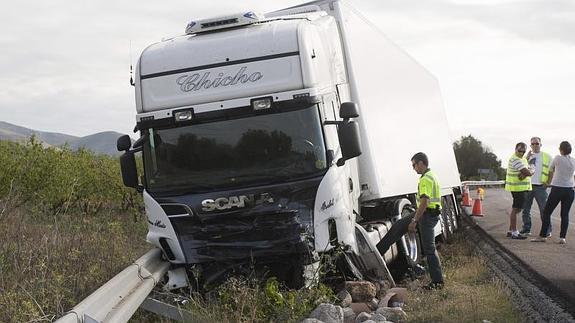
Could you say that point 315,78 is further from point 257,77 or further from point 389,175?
point 389,175

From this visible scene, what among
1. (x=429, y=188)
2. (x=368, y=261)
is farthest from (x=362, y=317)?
(x=429, y=188)

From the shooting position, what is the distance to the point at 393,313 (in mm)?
7418

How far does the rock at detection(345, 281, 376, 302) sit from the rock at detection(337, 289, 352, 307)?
0.23 feet

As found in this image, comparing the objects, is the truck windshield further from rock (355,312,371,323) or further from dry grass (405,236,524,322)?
dry grass (405,236,524,322)

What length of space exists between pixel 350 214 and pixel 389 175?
2.29 meters

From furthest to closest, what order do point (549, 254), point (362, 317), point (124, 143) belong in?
1. point (549, 254)
2. point (124, 143)
3. point (362, 317)

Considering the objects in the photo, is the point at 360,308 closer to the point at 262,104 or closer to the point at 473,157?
the point at 262,104

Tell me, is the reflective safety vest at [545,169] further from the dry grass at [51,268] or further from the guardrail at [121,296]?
the guardrail at [121,296]

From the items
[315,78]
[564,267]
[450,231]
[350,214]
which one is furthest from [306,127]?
[450,231]

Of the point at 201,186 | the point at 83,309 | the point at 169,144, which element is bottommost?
the point at 83,309

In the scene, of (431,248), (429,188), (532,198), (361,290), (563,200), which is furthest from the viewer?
(532,198)

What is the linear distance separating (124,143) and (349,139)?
2.70m

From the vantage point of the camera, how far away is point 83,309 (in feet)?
16.1

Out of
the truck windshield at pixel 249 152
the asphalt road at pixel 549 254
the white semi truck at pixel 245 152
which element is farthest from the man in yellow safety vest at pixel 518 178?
the truck windshield at pixel 249 152
